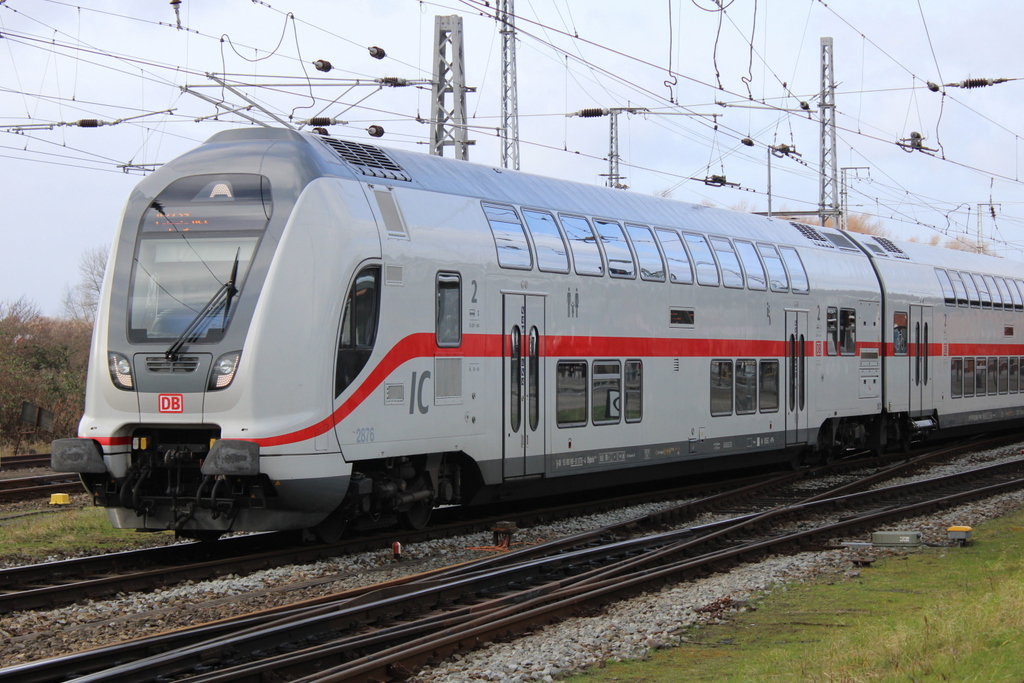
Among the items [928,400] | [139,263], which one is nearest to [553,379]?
[139,263]

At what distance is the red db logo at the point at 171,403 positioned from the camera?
10148mm

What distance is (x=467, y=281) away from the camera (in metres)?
12.1

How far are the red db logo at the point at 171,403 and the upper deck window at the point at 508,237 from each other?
4.02 meters

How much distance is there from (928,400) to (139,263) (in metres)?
17.0

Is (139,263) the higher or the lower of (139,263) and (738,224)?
the lower

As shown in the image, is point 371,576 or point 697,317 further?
point 697,317

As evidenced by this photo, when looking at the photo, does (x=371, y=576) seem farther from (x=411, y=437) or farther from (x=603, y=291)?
(x=603, y=291)

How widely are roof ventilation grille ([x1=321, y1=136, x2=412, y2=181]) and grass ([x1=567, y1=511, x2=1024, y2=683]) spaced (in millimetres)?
5725

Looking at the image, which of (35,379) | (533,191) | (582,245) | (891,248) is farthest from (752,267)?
(35,379)

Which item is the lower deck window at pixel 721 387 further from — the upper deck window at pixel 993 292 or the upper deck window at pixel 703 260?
the upper deck window at pixel 993 292

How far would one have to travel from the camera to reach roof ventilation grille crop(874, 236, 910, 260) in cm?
2202

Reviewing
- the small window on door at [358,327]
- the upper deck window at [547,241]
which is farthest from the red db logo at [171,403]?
the upper deck window at [547,241]

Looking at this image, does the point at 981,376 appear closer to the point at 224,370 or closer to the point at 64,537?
the point at 224,370

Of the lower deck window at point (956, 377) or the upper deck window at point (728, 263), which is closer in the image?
the upper deck window at point (728, 263)
